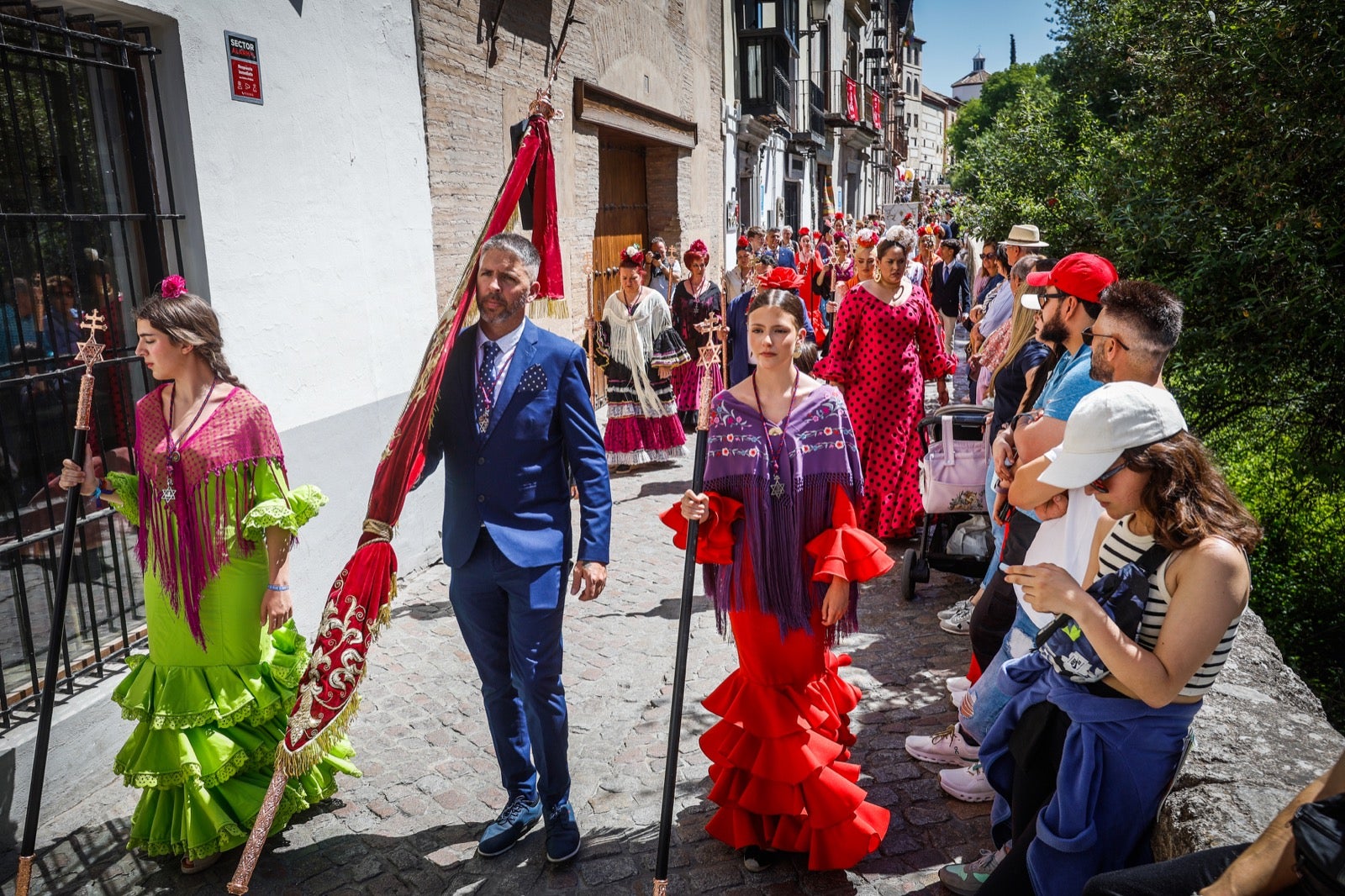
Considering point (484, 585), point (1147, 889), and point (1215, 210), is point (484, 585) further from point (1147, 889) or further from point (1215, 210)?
point (1215, 210)

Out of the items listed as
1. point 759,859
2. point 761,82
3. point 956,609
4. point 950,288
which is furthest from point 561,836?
point 761,82

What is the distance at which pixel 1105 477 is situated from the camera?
2.43 m

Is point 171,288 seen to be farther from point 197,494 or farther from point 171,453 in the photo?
point 197,494

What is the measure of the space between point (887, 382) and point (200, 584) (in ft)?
14.7

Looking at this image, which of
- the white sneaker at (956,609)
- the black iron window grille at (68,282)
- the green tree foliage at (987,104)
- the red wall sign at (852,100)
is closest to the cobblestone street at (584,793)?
the white sneaker at (956,609)

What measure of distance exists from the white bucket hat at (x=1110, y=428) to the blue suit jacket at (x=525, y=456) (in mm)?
1604

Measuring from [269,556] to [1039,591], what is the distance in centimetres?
261

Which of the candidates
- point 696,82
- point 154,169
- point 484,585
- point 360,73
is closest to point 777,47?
point 696,82

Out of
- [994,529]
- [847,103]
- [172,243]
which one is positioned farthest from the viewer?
[847,103]

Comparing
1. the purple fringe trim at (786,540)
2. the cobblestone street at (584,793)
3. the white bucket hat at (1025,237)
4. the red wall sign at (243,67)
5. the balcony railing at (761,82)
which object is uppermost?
the balcony railing at (761,82)

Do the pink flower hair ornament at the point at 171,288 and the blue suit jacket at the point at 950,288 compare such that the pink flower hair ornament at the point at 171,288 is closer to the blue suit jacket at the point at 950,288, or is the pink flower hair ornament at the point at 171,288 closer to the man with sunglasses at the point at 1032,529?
the man with sunglasses at the point at 1032,529

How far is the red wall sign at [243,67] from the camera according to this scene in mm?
4634

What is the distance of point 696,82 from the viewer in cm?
1474

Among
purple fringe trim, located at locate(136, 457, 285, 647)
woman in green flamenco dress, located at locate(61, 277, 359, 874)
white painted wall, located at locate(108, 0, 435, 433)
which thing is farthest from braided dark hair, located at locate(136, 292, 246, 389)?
white painted wall, located at locate(108, 0, 435, 433)
